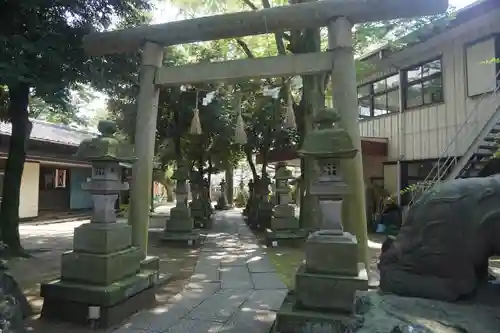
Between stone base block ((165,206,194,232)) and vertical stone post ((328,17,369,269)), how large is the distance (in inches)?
308

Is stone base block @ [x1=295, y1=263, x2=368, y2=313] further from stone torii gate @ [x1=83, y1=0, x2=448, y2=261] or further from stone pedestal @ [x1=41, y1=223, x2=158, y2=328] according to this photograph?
stone pedestal @ [x1=41, y1=223, x2=158, y2=328]

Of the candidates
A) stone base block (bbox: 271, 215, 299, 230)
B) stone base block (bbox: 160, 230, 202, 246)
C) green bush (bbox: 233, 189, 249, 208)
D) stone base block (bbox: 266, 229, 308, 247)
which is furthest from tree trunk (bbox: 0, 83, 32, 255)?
green bush (bbox: 233, 189, 249, 208)

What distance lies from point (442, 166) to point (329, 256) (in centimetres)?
907

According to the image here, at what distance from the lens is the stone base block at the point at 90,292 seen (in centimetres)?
466

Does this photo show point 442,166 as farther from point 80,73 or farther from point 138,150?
point 80,73

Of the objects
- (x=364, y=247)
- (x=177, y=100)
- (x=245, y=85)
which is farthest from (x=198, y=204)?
(x=364, y=247)

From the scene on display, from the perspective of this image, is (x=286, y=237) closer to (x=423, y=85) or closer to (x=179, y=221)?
(x=179, y=221)

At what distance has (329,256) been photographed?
441 cm

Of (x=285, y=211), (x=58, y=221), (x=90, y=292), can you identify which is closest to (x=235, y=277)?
(x=90, y=292)

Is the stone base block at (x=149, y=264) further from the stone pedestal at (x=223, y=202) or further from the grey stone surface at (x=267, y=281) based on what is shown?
the stone pedestal at (x=223, y=202)

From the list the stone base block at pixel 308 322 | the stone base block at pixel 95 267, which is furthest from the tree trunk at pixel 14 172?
the stone base block at pixel 308 322

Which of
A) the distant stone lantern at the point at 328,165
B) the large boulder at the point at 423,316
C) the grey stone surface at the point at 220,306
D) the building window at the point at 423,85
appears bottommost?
the grey stone surface at the point at 220,306

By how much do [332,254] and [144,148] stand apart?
3465mm

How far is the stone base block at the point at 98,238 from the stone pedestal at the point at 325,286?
234cm
